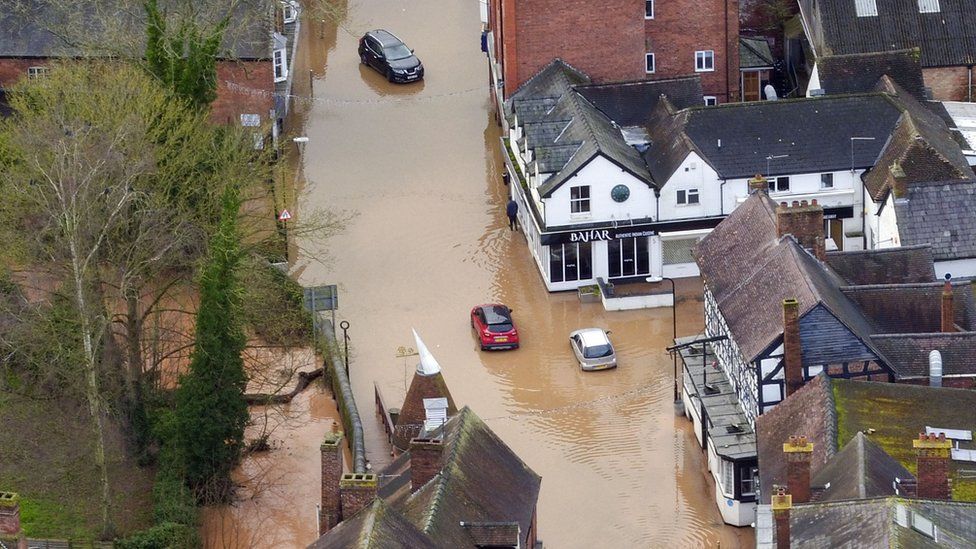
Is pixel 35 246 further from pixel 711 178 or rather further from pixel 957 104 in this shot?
pixel 957 104

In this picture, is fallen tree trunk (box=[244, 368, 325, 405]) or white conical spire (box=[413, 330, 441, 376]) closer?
white conical spire (box=[413, 330, 441, 376])

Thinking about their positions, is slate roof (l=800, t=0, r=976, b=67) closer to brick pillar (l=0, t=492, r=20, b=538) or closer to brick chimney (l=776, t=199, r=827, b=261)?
brick chimney (l=776, t=199, r=827, b=261)

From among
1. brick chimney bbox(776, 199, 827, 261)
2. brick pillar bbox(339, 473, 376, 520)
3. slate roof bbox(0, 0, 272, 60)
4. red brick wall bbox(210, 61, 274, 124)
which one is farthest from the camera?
red brick wall bbox(210, 61, 274, 124)

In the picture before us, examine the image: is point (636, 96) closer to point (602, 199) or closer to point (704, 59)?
point (704, 59)

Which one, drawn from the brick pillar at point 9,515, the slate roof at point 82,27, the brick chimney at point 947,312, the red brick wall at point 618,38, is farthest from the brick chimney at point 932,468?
the slate roof at point 82,27

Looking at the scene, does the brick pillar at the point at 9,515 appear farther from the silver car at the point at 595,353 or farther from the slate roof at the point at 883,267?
the slate roof at the point at 883,267

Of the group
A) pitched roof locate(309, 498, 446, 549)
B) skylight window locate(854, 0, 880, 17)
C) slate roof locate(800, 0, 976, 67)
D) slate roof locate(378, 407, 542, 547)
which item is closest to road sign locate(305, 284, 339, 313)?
slate roof locate(378, 407, 542, 547)
